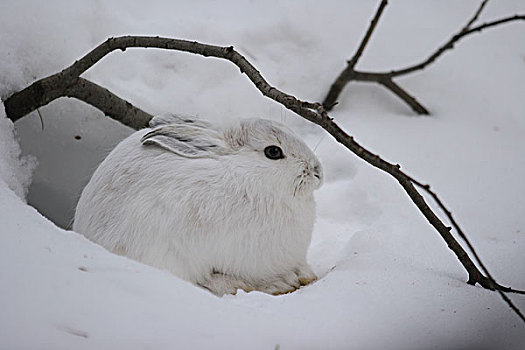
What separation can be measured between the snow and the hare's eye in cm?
43

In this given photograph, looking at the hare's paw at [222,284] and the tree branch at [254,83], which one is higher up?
the tree branch at [254,83]

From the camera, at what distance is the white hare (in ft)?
6.34

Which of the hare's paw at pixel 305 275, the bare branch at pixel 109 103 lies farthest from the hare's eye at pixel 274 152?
the bare branch at pixel 109 103

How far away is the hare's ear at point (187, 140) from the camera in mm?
2064

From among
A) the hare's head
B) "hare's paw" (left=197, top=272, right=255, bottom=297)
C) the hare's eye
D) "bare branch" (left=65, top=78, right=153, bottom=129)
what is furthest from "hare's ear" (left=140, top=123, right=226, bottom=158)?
"bare branch" (left=65, top=78, right=153, bottom=129)

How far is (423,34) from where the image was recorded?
3574 millimetres

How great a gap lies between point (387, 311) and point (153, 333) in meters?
0.64

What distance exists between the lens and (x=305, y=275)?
2.11 metres

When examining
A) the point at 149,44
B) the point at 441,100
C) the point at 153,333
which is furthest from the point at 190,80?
the point at 153,333

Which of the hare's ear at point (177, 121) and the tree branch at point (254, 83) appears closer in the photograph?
the tree branch at point (254, 83)

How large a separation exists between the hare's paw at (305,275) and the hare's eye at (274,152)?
15.2 inches

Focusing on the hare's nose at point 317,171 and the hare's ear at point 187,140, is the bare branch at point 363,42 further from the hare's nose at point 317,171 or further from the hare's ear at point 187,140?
the hare's ear at point 187,140

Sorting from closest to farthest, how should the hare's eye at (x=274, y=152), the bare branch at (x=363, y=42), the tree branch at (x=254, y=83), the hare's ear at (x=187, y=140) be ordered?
the tree branch at (x=254, y=83) → the hare's ear at (x=187, y=140) → the hare's eye at (x=274, y=152) → the bare branch at (x=363, y=42)

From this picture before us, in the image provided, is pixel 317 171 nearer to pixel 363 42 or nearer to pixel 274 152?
pixel 274 152
